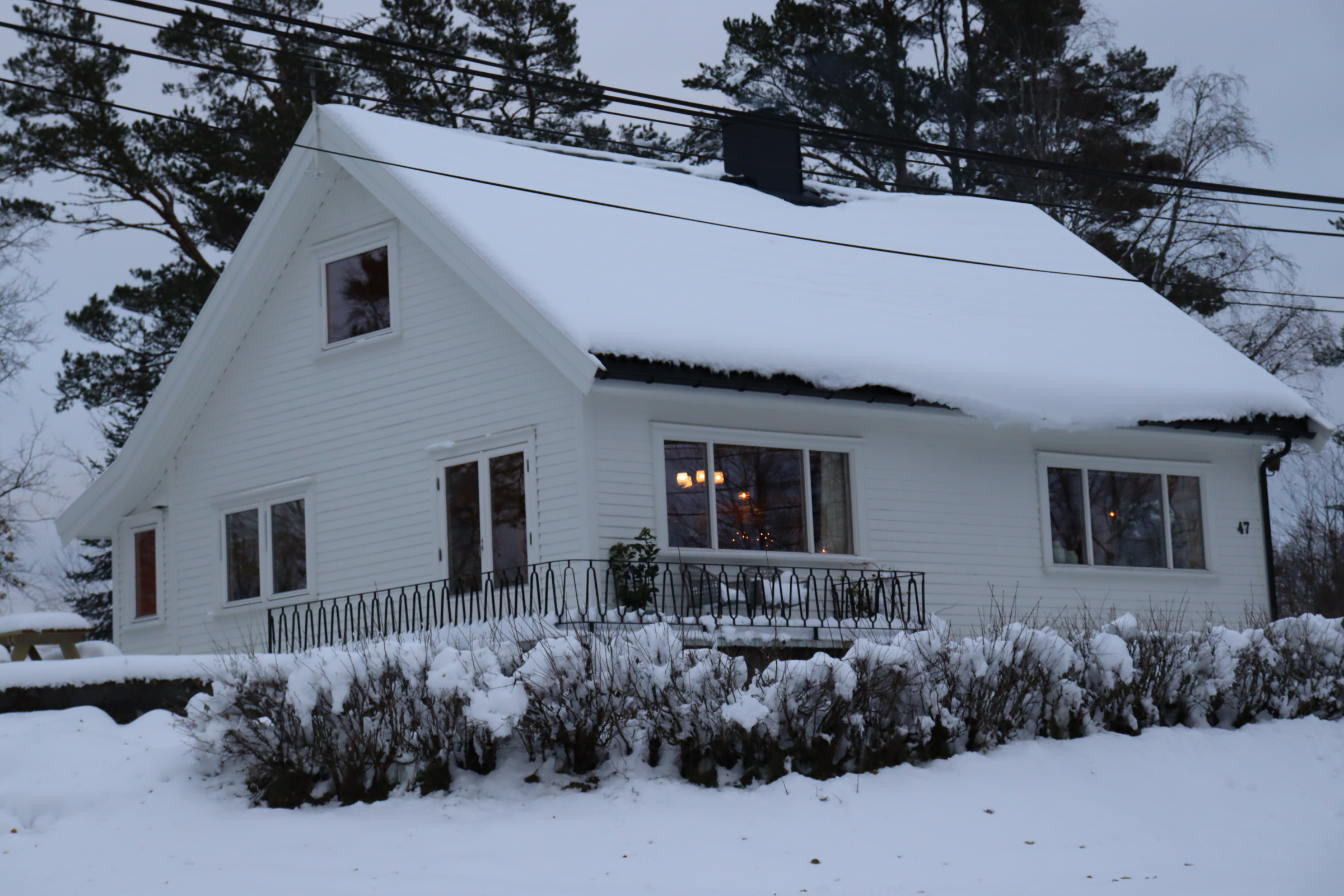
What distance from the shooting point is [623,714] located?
358 inches

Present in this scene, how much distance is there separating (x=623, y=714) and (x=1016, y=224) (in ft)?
44.2

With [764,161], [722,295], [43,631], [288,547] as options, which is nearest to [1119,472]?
[722,295]

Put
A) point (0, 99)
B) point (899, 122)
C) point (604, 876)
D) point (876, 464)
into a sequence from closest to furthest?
point (604, 876), point (876, 464), point (0, 99), point (899, 122)

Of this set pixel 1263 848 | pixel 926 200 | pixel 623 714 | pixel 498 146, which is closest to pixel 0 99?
pixel 498 146

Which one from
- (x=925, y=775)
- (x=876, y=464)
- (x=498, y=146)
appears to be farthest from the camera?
(x=498, y=146)

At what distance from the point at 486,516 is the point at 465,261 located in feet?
8.10

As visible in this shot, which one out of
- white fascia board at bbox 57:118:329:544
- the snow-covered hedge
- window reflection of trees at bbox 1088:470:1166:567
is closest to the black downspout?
window reflection of trees at bbox 1088:470:1166:567

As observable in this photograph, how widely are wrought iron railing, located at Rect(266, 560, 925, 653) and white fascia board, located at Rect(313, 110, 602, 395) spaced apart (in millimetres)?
1770

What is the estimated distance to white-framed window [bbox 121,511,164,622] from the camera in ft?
55.9

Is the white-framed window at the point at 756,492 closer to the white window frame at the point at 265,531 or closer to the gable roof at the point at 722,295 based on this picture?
the gable roof at the point at 722,295

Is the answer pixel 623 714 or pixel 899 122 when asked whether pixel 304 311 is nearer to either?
pixel 623 714

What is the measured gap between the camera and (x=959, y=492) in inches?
609

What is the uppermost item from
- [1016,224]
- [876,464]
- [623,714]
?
[1016,224]

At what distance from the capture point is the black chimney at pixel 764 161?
64.5ft
